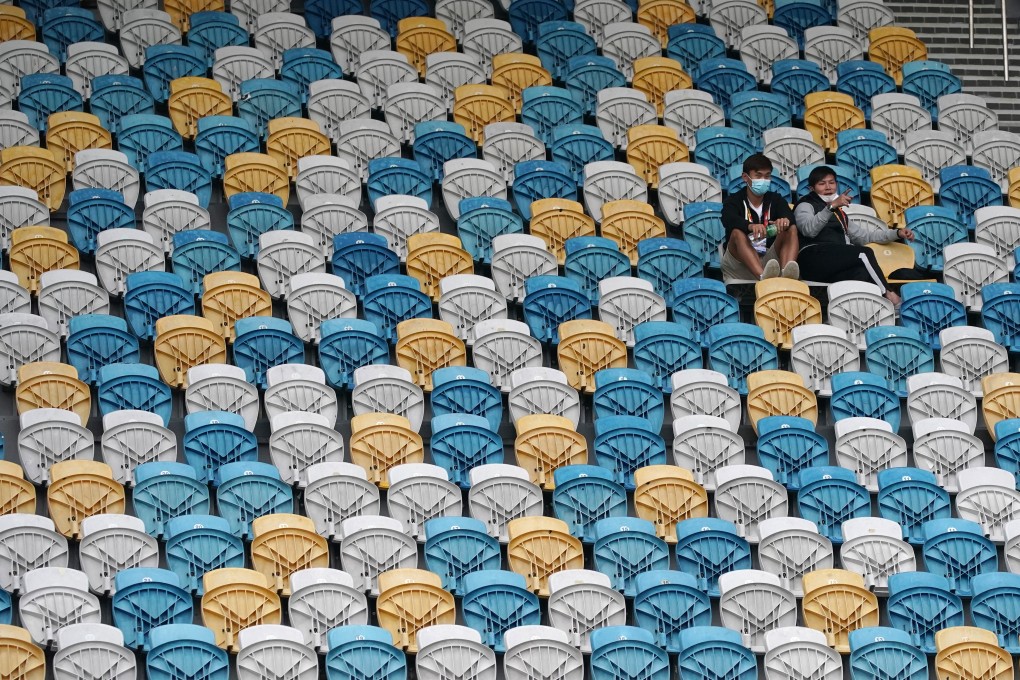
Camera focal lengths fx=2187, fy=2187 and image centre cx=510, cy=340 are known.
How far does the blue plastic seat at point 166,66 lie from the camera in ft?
48.4

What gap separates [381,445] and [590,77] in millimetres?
4421

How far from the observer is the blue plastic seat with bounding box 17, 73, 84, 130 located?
14250 millimetres

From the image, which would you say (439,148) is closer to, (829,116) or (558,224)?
(558,224)

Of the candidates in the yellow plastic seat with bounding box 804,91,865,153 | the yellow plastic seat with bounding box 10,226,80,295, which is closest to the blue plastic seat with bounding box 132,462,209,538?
the yellow plastic seat with bounding box 10,226,80,295

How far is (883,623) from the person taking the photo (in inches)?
452

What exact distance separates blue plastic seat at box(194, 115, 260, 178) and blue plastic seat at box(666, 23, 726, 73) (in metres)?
3.38

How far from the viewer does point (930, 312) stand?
13336mm

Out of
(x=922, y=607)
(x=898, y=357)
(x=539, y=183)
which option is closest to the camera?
(x=922, y=607)

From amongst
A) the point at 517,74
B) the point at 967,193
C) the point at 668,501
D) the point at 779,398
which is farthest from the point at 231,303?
the point at 967,193

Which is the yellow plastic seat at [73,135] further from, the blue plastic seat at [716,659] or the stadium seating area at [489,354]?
the blue plastic seat at [716,659]

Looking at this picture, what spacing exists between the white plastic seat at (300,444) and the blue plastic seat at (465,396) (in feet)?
2.29

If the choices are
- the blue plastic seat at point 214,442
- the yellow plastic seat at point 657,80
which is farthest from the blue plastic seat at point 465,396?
the yellow plastic seat at point 657,80

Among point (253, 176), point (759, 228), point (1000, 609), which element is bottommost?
point (1000, 609)

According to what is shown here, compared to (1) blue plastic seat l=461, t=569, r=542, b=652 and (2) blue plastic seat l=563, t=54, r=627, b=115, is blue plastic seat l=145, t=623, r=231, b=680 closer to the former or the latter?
(1) blue plastic seat l=461, t=569, r=542, b=652
